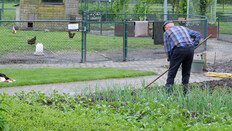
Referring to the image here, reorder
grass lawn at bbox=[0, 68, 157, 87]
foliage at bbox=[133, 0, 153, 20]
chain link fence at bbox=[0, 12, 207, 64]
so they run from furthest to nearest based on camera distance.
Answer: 1. foliage at bbox=[133, 0, 153, 20]
2. chain link fence at bbox=[0, 12, 207, 64]
3. grass lawn at bbox=[0, 68, 157, 87]

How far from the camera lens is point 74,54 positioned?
16.0 meters

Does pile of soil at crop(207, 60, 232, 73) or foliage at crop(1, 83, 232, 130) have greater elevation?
pile of soil at crop(207, 60, 232, 73)

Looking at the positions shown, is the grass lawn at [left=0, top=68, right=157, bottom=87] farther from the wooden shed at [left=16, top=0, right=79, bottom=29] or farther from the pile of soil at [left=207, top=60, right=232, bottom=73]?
the wooden shed at [left=16, top=0, right=79, bottom=29]

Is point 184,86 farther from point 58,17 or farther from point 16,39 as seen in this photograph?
point 58,17

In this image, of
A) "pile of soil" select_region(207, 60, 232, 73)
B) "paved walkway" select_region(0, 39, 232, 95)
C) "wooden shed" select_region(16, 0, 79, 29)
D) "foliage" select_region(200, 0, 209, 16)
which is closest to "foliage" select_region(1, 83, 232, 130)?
"paved walkway" select_region(0, 39, 232, 95)

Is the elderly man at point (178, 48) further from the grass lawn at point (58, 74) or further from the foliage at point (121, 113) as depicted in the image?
the grass lawn at point (58, 74)

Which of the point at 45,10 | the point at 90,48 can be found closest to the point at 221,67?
the point at 90,48

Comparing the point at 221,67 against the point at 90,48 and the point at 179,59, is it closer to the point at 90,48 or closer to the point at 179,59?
the point at 179,59

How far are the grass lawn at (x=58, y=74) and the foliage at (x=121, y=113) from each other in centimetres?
237

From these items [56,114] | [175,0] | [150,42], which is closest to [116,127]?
[56,114]

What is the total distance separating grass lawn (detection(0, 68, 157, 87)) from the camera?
10.4 meters

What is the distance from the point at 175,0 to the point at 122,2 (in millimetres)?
7218

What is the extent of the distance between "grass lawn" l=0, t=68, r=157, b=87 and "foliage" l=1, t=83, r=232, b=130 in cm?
237

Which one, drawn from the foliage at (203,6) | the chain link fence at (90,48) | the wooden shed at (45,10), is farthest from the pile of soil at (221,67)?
the wooden shed at (45,10)
